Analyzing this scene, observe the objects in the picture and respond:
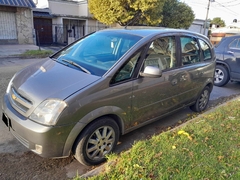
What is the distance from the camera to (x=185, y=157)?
2453 millimetres

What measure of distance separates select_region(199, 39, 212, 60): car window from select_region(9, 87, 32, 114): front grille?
3.49 metres

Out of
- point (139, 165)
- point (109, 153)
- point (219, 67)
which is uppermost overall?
point (219, 67)

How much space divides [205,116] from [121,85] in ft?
6.80

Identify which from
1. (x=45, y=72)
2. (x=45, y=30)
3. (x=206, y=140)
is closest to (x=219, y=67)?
(x=206, y=140)

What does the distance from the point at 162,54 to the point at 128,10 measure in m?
13.6

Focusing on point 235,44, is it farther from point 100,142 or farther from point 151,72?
point 100,142

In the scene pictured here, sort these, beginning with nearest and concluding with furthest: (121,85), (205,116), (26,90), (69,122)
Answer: (69,122)
(26,90)
(121,85)
(205,116)

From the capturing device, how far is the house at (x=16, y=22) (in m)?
13.2

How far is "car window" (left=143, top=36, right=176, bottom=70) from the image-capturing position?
3.03m

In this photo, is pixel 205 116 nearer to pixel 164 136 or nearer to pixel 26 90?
pixel 164 136

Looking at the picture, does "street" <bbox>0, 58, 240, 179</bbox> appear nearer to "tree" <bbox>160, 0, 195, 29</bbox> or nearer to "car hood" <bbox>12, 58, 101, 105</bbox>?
"car hood" <bbox>12, 58, 101, 105</bbox>

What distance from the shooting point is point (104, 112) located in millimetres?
2441

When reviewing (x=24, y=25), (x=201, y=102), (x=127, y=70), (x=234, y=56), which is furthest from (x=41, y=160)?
(x=24, y=25)

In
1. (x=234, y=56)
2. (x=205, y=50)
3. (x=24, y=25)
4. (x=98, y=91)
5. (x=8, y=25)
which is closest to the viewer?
(x=98, y=91)
